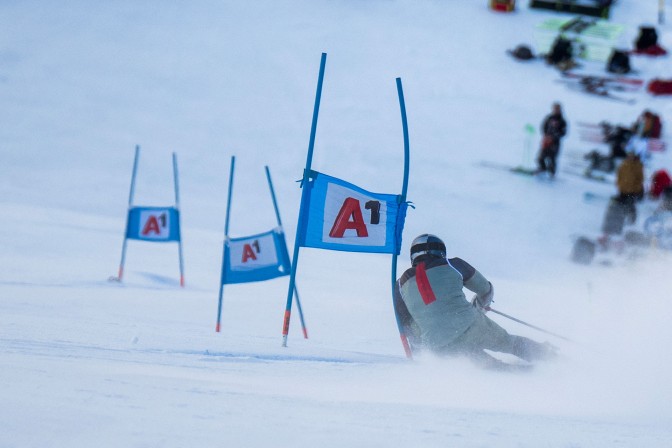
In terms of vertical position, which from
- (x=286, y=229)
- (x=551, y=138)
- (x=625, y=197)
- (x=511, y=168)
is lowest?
(x=286, y=229)

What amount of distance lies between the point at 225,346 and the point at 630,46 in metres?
24.3

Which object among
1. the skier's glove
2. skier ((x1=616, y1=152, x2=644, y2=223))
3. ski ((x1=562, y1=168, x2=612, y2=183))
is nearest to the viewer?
the skier's glove

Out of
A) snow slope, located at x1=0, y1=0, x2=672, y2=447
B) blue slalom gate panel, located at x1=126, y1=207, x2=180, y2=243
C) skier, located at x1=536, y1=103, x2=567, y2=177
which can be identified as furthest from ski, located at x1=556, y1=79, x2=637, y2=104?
blue slalom gate panel, located at x1=126, y1=207, x2=180, y2=243

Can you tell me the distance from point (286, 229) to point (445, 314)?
30.9 feet

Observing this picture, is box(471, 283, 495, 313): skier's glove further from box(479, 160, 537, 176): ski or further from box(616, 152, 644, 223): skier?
box(479, 160, 537, 176): ski

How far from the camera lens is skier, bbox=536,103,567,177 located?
1561 cm

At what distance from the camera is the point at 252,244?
6996mm

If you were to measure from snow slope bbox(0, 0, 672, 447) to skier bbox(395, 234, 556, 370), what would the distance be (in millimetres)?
140

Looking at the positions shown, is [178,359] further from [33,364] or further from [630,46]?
[630,46]

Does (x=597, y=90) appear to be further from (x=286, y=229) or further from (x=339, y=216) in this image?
A: (x=339, y=216)

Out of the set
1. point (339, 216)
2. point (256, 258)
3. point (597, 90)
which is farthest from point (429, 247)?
point (597, 90)

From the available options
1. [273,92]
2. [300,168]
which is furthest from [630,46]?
[300,168]

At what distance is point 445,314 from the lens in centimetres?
497

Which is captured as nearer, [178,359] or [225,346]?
[178,359]
